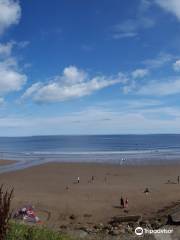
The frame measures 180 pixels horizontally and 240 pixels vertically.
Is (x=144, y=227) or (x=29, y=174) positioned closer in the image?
(x=144, y=227)

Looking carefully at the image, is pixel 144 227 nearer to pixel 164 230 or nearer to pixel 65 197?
pixel 164 230

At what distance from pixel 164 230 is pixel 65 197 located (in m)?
16.2

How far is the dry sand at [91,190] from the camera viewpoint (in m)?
24.0

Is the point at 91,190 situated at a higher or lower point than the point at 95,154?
lower

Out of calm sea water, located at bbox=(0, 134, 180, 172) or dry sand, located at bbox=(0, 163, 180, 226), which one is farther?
calm sea water, located at bbox=(0, 134, 180, 172)

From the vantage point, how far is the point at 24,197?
29.7m

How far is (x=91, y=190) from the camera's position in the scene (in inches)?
1281

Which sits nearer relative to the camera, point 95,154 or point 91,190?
point 91,190

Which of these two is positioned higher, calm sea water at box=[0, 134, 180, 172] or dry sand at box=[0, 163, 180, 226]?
calm sea water at box=[0, 134, 180, 172]

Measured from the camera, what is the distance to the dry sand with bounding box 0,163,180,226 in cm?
2403

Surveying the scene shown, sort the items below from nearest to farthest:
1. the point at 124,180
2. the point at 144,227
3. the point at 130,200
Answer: the point at 144,227 → the point at 130,200 → the point at 124,180

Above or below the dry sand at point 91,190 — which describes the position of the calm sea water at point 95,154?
above

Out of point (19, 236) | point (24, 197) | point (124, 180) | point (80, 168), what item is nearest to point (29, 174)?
point (80, 168)

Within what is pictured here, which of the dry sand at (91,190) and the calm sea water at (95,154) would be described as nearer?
the dry sand at (91,190)
